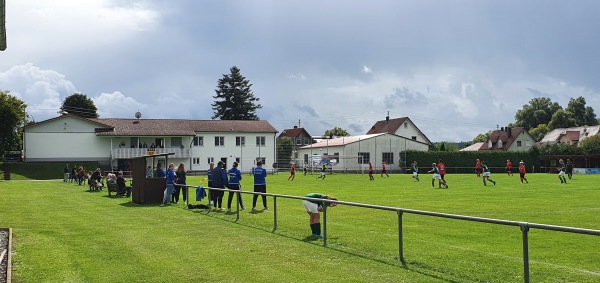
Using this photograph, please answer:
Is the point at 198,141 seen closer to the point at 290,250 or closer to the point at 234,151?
the point at 234,151

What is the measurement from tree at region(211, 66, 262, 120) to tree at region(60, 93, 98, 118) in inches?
928

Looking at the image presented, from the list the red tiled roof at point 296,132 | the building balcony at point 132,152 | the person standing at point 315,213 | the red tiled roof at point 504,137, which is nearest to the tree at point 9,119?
the building balcony at point 132,152

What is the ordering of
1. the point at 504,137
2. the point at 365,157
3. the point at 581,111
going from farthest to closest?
1. the point at 581,111
2. the point at 504,137
3. the point at 365,157

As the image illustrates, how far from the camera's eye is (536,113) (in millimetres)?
139750

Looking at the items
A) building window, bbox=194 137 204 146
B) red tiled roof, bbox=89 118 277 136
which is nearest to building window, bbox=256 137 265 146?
red tiled roof, bbox=89 118 277 136

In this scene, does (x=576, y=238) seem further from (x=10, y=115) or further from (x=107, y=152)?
(x=107, y=152)

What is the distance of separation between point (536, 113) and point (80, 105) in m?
96.8

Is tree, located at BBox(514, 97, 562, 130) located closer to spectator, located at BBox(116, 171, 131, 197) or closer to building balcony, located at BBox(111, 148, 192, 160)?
building balcony, located at BBox(111, 148, 192, 160)

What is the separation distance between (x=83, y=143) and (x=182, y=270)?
67677mm

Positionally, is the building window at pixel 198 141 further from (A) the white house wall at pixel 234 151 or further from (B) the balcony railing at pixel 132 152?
(B) the balcony railing at pixel 132 152

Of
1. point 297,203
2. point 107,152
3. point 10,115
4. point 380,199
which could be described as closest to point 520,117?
point 107,152

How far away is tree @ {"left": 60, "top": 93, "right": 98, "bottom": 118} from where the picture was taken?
102 metres

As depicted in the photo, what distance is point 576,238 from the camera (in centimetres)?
815

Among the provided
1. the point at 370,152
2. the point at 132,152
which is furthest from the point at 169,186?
the point at 370,152
